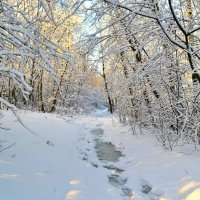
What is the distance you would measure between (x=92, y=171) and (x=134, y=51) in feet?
11.7

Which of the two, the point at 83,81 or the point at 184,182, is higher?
the point at 83,81

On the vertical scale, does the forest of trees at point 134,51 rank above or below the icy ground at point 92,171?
above

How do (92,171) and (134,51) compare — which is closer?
(92,171)

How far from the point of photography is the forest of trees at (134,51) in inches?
200

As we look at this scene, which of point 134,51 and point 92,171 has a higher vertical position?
point 134,51

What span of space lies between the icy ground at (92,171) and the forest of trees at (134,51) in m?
0.65

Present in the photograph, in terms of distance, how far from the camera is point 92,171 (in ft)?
21.5

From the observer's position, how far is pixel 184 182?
5.58 meters

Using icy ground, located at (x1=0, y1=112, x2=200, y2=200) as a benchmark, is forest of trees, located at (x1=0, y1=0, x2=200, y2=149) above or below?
above

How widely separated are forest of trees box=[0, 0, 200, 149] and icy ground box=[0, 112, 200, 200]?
0.65 m

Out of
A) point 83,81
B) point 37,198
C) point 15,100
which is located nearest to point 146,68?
point 37,198

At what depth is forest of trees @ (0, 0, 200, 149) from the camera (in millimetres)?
5090

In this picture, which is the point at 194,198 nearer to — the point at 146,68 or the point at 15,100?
Result: the point at 146,68

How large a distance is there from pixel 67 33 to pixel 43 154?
15.3 m
